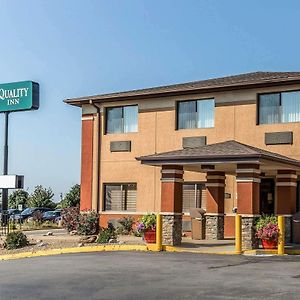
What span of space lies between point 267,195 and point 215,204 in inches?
112

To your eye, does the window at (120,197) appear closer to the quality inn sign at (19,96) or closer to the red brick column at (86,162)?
the red brick column at (86,162)

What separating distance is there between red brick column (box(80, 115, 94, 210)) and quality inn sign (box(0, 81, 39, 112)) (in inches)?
222

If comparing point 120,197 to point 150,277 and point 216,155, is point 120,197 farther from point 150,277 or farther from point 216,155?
point 150,277

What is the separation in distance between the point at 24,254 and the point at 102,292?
33.5 ft

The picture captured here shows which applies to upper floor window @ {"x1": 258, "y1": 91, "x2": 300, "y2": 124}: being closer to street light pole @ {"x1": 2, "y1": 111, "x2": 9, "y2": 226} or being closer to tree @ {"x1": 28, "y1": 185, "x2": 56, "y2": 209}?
street light pole @ {"x1": 2, "y1": 111, "x2": 9, "y2": 226}

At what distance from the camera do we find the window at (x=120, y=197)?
30.5 metres

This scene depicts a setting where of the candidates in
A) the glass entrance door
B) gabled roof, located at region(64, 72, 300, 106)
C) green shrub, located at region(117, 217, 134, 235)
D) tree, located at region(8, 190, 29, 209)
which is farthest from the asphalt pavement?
tree, located at region(8, 190, 29, 209)

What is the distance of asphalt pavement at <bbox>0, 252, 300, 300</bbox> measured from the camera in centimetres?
1239

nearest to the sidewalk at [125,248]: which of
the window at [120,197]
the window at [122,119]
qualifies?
the window at [120,197]

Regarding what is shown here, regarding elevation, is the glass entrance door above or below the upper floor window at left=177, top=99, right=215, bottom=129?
below

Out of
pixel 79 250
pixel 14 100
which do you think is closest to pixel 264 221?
pixel 79 250

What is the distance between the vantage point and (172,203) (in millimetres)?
22641

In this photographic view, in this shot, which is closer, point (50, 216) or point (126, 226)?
point (126, 226)

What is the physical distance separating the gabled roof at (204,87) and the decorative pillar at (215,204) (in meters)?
3.87
